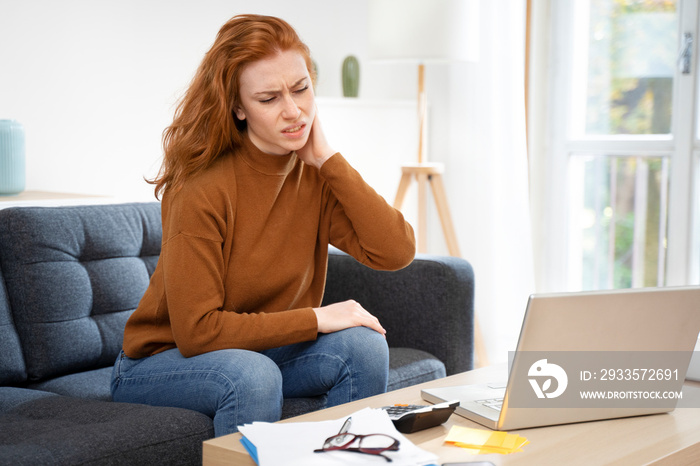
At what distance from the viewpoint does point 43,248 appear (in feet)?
6.40

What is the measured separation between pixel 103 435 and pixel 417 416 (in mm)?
574

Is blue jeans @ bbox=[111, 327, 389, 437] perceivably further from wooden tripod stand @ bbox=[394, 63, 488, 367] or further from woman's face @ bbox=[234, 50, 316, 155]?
wooden tripod stand @ bbox=[394, 63, 488, 367]

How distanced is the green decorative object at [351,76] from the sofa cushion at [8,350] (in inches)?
72.7

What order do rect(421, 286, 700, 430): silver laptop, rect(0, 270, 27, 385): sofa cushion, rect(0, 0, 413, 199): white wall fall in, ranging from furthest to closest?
1. rect(0, 0, 413, 199): white wall
2. rect(0, 270, 27, 385): sofa cushion
3. rect(421, 286, 700, 430): silver laptop

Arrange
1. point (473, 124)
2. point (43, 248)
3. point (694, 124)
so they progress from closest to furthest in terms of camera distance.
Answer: point (43, 248)
point (694, 124)
point (473, 124)

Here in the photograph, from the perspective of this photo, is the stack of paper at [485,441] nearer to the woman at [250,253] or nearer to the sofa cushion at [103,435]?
the woman at [250,253]

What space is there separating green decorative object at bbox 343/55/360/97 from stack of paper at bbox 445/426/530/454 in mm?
2386

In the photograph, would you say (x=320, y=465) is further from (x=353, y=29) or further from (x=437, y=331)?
(x=353, y=29)

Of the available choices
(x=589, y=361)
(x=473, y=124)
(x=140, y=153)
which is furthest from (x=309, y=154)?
(x=473, y=124)

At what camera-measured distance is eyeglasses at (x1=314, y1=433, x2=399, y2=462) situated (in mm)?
1052

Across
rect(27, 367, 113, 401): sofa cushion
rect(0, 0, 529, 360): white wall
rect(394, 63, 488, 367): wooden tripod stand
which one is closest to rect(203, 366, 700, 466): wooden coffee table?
rect(27, 367, 113, 401): sofa cushion

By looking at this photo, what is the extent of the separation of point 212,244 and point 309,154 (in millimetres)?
331

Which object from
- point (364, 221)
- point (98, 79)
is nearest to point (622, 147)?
point (364, 221)

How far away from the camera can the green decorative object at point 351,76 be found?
11.1 ft
